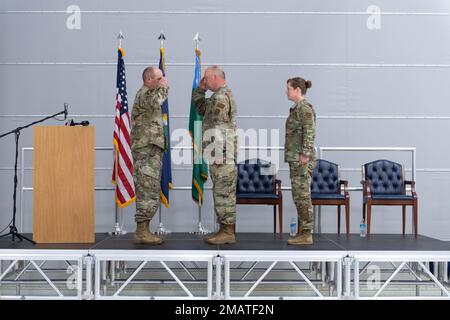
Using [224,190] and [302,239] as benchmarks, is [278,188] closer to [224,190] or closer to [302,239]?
[302,239]

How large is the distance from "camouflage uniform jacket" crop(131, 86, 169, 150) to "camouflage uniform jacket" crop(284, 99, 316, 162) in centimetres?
→ 102

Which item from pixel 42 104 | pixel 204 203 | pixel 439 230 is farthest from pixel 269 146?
pixel 42 104

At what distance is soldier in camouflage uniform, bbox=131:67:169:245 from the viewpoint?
3980mm

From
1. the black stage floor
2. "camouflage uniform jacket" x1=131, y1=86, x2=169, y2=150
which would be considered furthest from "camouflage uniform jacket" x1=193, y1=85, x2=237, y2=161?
the black stage floor

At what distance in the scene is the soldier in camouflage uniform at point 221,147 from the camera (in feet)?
13.2

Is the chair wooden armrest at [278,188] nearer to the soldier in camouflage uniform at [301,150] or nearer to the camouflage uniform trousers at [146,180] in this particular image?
the soldier in camouflage uniform at [301,150]

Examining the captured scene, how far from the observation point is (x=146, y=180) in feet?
13.0

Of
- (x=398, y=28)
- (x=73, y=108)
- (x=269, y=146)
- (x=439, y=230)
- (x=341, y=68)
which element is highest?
(x=398, y=28)

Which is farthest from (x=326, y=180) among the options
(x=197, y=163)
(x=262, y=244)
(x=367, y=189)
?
(x=262, y=244)

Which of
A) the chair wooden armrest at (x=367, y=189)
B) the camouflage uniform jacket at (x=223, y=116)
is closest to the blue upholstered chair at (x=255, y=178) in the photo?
the chair wooden armrest at (x=367, y=189)

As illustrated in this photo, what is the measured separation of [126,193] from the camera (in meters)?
4.96

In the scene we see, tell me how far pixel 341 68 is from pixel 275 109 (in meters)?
0.89

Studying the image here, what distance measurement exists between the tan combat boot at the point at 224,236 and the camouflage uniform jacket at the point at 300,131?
73 cm

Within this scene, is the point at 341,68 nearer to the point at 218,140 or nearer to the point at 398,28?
the point at 398,28
